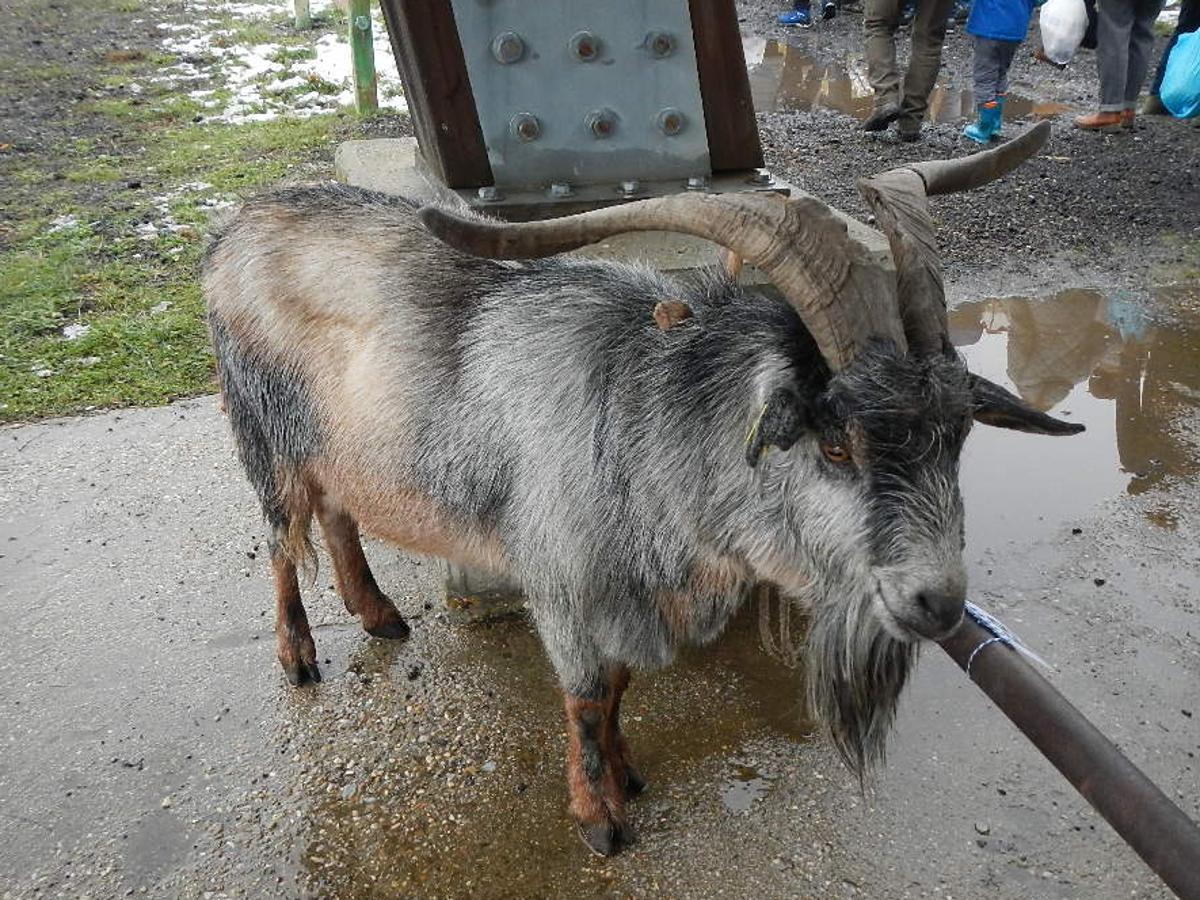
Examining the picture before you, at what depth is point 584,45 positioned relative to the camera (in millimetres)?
4078

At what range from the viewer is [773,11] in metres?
17.3

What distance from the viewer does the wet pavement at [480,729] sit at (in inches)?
113

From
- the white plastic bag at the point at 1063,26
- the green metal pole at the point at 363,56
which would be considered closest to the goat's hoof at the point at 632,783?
the green metal pole at the point at 363,56

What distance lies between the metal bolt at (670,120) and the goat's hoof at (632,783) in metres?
2.76

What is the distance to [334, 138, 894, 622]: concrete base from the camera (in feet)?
12.7

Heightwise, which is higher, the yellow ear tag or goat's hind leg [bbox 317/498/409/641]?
the yellow ear tag

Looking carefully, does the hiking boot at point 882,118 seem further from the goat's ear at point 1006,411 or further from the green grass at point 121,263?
the goat's ear at point 1006,411

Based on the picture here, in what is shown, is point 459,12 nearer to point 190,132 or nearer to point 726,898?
point 726,898

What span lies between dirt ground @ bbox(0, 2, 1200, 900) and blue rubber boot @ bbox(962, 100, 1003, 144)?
4459 millimetres

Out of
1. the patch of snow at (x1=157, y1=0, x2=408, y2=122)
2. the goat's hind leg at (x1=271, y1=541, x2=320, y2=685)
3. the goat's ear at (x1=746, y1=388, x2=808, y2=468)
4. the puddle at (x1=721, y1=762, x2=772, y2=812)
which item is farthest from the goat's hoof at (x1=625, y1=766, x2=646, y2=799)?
the patch of snow at (x1=157, y1=0, x2=408, y2=122)

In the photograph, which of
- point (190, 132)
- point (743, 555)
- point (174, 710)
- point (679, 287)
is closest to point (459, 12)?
point (679, 287)

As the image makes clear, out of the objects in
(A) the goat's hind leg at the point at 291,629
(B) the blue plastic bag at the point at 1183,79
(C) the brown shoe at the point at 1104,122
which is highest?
(B) the blue plastic bag at the point at 1183,79

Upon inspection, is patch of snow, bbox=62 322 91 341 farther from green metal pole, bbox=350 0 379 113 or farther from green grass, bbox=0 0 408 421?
green metal pole, bbox=350 0 379 113

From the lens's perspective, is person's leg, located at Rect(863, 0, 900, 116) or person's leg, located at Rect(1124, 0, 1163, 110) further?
person's leg, located at Rect(863, 0, 900, 116)
